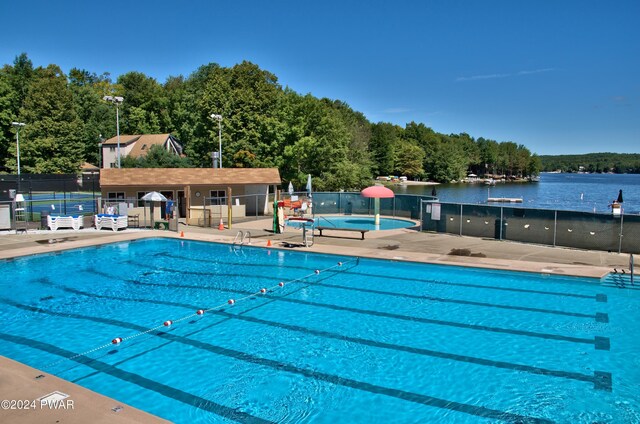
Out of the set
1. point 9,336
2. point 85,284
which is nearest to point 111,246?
point 85,284

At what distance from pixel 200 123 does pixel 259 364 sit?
1801 inches

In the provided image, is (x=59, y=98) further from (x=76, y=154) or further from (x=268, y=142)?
(x=268, y=142)

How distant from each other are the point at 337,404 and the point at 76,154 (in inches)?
2394

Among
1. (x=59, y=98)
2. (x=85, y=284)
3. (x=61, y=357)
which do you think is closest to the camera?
(x=61, y=357)

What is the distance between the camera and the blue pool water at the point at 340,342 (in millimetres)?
7465

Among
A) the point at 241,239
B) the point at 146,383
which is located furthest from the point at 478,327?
the point at 241,239

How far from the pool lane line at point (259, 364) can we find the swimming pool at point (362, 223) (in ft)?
60.0

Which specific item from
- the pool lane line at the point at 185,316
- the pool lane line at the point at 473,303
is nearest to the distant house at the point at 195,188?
the pool lane line at the point at 185,316

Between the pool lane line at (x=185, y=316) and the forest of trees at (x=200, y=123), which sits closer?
the pool lane line at (x=185, y=316)

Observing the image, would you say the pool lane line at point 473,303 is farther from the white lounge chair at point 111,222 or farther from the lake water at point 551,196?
the lake water at point 551,196

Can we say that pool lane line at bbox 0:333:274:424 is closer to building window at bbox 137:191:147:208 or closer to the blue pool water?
the blue pool water

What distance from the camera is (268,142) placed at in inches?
1901

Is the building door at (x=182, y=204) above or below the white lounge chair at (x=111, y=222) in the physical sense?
above

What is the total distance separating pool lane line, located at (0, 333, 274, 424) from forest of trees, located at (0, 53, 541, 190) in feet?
120
